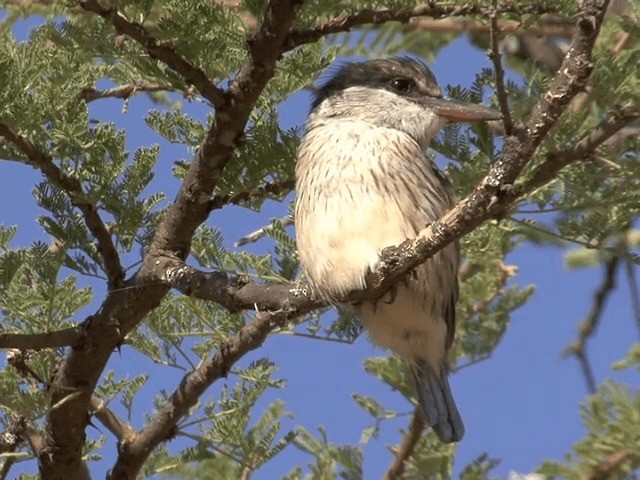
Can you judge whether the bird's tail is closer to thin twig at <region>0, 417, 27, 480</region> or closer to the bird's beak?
the bird's beak

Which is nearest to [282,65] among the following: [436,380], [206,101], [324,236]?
[206,101]

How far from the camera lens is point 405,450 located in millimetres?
4699

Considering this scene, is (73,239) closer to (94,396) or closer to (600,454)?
(94,396)

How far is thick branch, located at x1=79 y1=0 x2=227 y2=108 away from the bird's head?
975 mm

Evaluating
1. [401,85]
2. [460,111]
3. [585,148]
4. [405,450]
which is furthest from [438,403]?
[585,148]

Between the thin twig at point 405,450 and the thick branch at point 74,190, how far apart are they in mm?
1464

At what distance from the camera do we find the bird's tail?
421cm

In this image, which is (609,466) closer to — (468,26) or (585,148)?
(585,148)

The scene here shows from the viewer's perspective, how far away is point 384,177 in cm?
395

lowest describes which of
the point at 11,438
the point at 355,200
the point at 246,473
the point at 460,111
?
the point at 11,438

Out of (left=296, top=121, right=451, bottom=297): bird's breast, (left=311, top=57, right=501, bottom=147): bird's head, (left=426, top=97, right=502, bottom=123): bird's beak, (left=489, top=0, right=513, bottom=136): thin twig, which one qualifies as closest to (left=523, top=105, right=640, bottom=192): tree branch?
(left=426, top=97, right=502, bottom=123): bird's beak

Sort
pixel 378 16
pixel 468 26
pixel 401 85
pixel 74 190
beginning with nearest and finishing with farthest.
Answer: pixel 378 16
pixel 74 190
pixel 401 85
pixel 468 26

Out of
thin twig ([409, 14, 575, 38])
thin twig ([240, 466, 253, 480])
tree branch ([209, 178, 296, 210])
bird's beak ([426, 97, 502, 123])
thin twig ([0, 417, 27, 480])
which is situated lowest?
thin twig ([0, 417, 27, 480])

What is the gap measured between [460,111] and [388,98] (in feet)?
2.03
